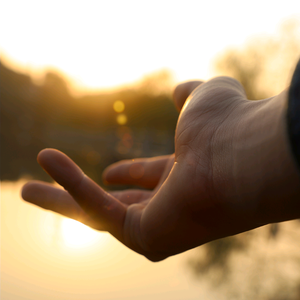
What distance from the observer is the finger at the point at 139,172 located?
148cm

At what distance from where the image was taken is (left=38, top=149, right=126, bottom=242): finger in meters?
0.78

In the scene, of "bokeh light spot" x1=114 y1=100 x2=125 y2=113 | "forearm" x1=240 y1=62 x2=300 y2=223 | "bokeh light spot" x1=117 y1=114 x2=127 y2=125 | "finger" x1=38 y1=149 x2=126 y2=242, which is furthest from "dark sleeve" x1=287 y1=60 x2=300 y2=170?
"bokeh light spot" x1=114 y1=100 x2=125 y2=113

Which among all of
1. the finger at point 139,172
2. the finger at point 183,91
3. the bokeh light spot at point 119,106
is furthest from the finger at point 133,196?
the bokeh light spot at point 119,106

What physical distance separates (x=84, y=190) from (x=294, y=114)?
2.18 ft

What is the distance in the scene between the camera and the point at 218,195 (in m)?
0.72

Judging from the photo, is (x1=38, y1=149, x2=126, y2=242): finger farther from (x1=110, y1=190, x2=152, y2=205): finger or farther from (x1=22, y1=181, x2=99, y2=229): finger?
(x1=110, y1=190, x2=152, y2=205): finger

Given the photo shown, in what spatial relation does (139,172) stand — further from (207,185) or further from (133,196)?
(207,185)

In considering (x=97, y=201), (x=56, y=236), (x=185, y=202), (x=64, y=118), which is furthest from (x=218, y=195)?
(x=64, y=118)

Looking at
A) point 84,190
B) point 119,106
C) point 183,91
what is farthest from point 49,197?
point 119,106

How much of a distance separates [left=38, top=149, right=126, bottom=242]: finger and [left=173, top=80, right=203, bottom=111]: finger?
74 centimetres

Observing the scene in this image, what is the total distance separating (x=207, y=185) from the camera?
2.43ft

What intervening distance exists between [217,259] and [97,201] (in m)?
2.57

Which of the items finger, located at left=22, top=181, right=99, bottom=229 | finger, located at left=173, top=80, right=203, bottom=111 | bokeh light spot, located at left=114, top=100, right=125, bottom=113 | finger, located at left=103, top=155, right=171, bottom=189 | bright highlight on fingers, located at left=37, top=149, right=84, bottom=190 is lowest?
bokeh light spot, located at left=114, top=100, right=125, bottom=113

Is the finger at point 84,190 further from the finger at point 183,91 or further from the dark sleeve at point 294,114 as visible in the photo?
the finger at point 183,91
